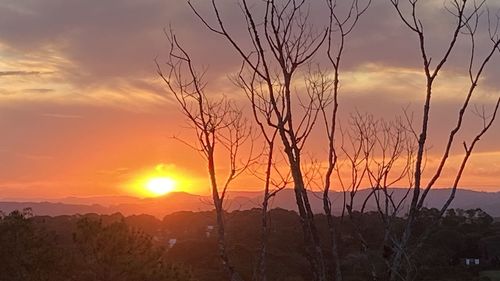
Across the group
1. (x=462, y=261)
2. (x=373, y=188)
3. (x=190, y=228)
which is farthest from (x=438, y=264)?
(x=373, y=188)

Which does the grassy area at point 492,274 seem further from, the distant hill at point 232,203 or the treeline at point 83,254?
the treeline at point 83,254

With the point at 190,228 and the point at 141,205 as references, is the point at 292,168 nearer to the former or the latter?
the point at 190,228

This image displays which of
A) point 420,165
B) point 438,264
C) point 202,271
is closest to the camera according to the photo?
point 420,165

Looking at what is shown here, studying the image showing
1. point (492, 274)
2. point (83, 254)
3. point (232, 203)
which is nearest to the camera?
point (232, 203)

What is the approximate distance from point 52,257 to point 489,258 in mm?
27904

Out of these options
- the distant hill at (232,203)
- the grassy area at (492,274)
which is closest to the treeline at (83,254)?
the distant hill at (232,203)

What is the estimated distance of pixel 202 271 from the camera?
25984 mm

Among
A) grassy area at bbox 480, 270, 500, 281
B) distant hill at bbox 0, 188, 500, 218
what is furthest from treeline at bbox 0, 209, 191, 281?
grassy area at bbox 480, 270, 500, 281

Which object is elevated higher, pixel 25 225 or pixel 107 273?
pixel 25 225

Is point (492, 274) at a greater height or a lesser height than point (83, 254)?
lesser

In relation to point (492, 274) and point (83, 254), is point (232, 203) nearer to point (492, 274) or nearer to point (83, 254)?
point (83, 254)

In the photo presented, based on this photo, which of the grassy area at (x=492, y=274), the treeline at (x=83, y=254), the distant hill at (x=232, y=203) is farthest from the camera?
the grassy area at (x=492, y=274)

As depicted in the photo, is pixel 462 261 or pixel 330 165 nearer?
pixel 330 165

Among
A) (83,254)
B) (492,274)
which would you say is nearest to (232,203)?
Result: (83,254)
